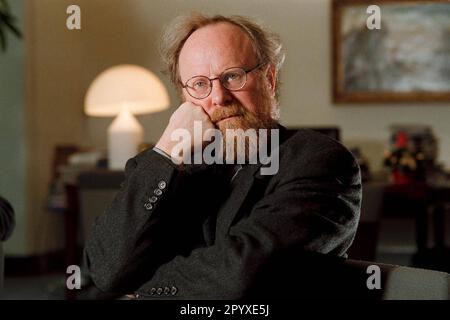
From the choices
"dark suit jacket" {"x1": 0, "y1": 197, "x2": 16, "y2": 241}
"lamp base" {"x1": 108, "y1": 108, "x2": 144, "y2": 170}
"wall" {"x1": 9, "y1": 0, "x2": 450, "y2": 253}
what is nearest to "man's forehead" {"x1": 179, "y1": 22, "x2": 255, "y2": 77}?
"dark suit jacket" {"x1": 0, "y1": 197, "x2": 16, "y2": 241}

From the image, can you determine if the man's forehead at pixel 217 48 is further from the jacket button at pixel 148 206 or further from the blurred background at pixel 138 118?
the blurred background at pixel 138 118

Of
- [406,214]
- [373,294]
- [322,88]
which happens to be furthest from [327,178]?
[322,88]

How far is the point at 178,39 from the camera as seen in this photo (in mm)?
1453

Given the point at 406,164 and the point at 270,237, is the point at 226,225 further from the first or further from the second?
the point at 406,164

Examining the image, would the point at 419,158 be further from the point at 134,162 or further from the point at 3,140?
the point at 134,162

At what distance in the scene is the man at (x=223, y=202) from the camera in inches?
46.6

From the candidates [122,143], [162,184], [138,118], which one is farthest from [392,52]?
[162,184]

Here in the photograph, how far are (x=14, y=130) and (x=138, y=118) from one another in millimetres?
1067

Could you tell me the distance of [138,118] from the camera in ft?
17.4

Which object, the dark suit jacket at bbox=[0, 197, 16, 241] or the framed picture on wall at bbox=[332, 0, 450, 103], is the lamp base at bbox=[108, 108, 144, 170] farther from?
the dark suit jacket at bbox=[0, 197, 16, 241]

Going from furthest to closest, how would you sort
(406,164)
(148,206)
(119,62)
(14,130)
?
(119,62) → (14,130) → (406,164) → (148,206)

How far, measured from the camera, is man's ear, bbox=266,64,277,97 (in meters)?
1.46

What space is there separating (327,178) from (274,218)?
0.14 meters

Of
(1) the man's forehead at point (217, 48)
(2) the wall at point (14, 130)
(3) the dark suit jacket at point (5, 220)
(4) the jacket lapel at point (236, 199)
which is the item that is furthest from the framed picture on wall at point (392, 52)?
(4) the jacket lapel at point (236, 199)
